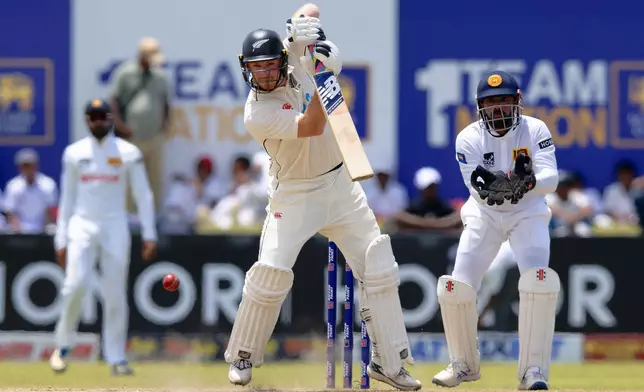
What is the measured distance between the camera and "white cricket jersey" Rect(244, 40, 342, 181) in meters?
8.24

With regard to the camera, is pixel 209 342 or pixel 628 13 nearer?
pixel 209 342

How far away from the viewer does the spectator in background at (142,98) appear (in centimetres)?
1469

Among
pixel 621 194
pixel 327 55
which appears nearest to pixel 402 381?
pixel 327 55

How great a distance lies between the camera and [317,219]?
8.34m

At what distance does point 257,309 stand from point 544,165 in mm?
1794

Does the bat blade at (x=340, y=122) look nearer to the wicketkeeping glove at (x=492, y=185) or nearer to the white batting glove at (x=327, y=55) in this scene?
the white batting glove at (x=327, y=55)

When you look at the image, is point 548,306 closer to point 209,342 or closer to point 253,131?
point 253,131

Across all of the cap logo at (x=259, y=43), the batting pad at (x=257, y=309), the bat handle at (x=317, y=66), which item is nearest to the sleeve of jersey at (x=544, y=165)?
the bat handle at (x=317, y=66)

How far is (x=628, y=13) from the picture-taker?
15242 millimetres

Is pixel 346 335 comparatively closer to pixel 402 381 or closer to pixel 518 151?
pixel 402 381

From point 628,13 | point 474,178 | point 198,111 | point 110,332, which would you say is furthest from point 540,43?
point 474,178

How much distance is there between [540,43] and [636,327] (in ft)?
11.6

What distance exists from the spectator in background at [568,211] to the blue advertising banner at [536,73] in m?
0.87

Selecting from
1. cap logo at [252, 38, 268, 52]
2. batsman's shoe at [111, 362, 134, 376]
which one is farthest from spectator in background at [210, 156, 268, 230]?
cap logo at [252, 38, 268, 52]
